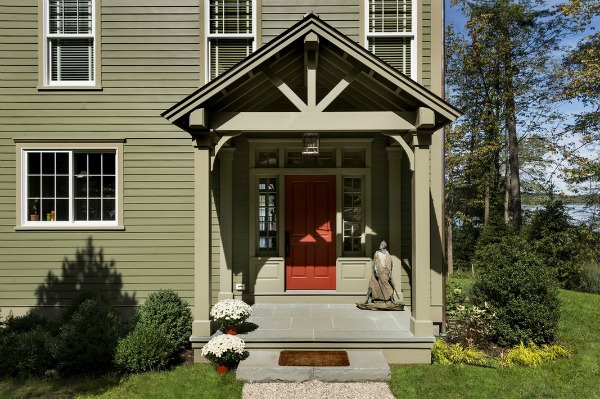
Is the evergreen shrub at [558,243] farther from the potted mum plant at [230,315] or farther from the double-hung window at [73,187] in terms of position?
the double-hung window at [73,187]

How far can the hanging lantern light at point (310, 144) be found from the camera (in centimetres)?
639

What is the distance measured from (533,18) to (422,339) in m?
20.4

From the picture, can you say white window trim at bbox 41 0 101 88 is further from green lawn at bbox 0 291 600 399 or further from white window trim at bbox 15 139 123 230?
green lawn at bbox 0 291 600 399

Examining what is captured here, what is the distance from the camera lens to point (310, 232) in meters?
8.09

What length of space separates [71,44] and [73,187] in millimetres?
3019

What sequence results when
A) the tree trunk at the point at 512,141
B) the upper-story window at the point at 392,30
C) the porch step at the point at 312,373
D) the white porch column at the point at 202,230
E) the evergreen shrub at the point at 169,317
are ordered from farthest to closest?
1. the tree trunk at the point at 512,141
2. the upper-story window at the point at 392,30
3. the evergreen shrub at the point at 169,317
4. the white porch column at the point at 202,230
5. the porch step at the point at 312,373

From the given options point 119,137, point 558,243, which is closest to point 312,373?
point 119,137

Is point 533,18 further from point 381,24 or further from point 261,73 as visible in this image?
point 261,73

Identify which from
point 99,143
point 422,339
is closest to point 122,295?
point 99,143

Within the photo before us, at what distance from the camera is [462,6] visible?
20781 mm

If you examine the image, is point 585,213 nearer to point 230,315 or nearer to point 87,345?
point 230,315

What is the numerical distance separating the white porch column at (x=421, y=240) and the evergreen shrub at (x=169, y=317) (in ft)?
12.4

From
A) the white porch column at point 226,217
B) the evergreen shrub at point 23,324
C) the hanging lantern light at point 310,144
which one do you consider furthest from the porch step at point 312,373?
the evergreen shrub at point 23,324

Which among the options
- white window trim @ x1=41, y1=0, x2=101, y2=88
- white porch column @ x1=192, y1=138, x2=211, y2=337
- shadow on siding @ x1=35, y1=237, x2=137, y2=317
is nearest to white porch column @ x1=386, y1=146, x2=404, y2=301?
white porch column @ x1=192, y1=138, x2=211, y2=337
